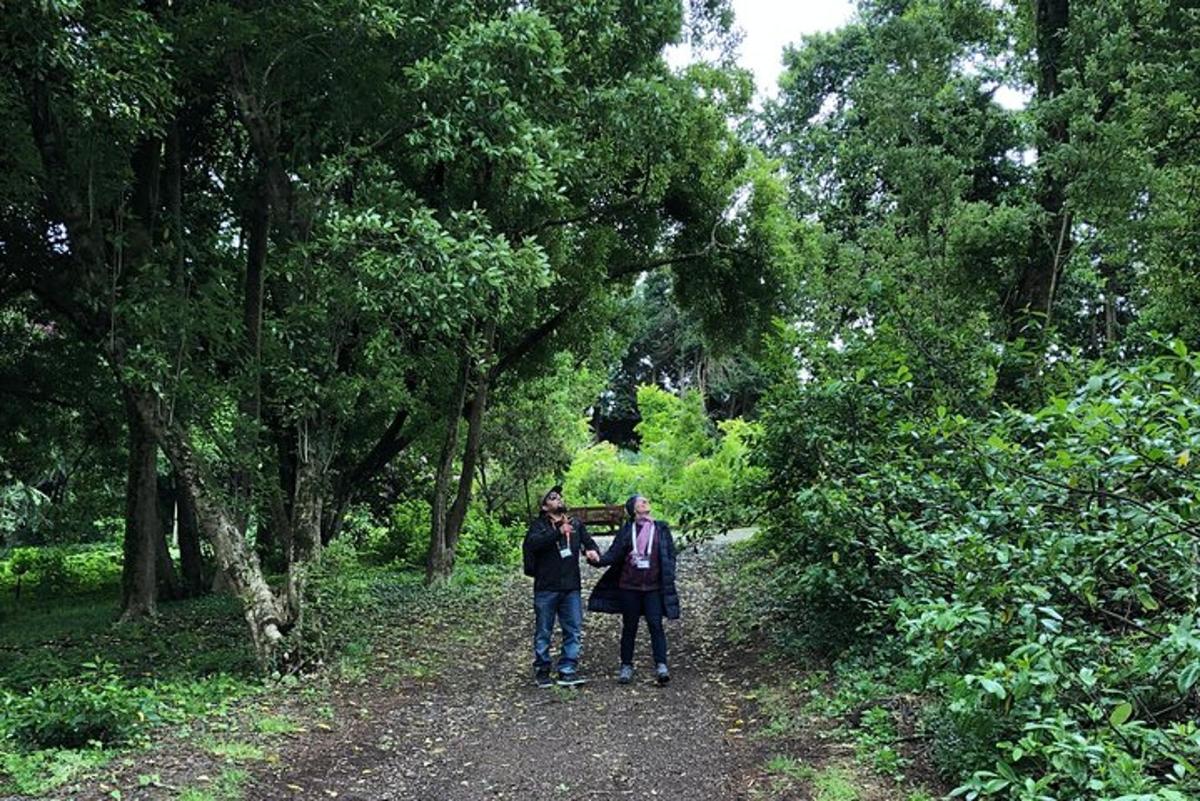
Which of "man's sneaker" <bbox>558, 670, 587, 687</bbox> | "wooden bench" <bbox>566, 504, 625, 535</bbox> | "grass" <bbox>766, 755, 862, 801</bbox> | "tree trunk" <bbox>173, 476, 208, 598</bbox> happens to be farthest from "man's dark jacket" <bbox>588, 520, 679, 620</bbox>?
"wooden bench" <bbox>566, 504, 625, 535</bbox>

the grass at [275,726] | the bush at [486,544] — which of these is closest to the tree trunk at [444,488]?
the bush at [486,544]

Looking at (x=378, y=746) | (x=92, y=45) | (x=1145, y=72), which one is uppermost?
(x=1145, y=72)

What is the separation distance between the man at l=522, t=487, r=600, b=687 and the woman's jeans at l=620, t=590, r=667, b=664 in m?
0.42

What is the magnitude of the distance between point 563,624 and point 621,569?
0.72 meters

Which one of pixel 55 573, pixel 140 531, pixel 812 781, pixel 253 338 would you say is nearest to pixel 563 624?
pixel 812 781

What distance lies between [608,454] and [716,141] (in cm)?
1667

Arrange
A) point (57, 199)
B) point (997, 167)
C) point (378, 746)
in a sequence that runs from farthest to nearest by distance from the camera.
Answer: point (997, 167) < point (57, 199) < point (378, 746)

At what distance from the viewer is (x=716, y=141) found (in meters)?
14.0

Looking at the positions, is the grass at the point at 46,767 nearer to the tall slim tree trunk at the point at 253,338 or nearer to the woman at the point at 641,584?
the tall slim tree trunk at the point at 253,338

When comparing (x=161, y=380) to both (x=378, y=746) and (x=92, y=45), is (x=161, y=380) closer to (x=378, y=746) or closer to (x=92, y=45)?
(x=92, y=45)

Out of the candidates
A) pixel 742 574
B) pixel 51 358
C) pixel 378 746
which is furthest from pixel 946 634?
pixel 51 358

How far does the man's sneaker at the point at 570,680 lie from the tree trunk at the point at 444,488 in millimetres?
6710

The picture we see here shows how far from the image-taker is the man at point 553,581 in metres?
7.64

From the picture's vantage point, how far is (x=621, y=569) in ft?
25.3
